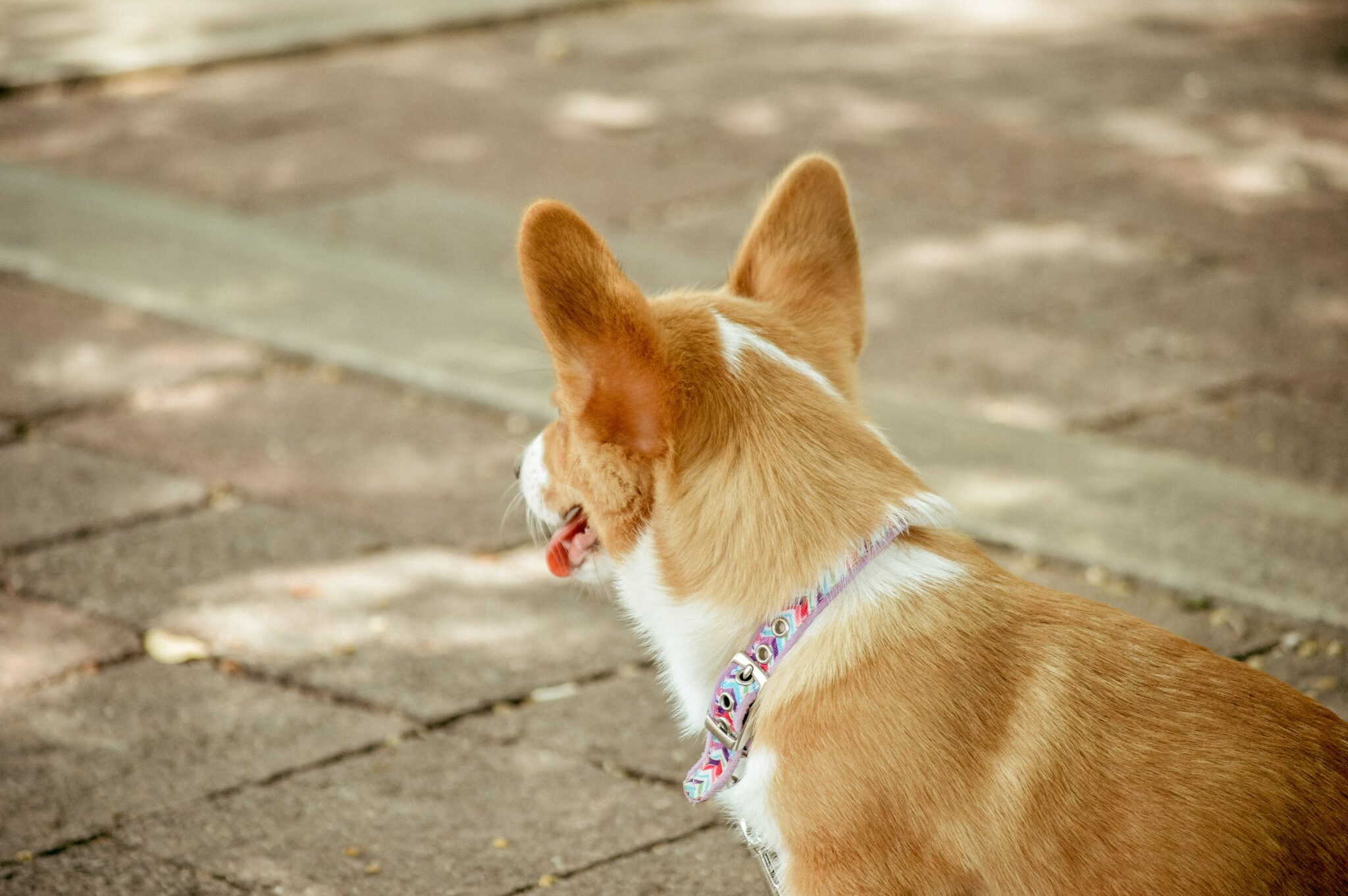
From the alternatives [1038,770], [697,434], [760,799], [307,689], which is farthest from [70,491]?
[1038,770]

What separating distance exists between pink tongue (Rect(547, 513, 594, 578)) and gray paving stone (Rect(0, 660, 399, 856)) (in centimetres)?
113

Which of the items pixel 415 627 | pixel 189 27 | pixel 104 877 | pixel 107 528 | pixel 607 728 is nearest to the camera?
pixel 104 877

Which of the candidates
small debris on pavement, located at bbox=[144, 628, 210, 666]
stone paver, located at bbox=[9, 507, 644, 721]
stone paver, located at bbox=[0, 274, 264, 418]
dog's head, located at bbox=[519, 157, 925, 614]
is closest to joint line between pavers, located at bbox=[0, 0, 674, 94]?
stone paver, located at bbox=[0, 274, 264, 418]

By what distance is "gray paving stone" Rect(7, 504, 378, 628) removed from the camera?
430cm

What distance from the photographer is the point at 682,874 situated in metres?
3.20

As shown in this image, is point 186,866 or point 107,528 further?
point 107,528

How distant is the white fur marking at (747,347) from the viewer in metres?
2.56

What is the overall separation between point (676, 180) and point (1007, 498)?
375 centimetres

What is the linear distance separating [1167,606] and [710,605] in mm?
2237

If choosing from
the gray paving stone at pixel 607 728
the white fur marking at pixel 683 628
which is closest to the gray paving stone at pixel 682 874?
the gray paving stone at pixel 607 728

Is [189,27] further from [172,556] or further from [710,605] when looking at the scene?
[710,605]

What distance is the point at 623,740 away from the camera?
3.71 metres

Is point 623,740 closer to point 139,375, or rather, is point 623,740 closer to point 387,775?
point 387,775

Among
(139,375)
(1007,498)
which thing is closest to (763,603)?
(1007,498)
